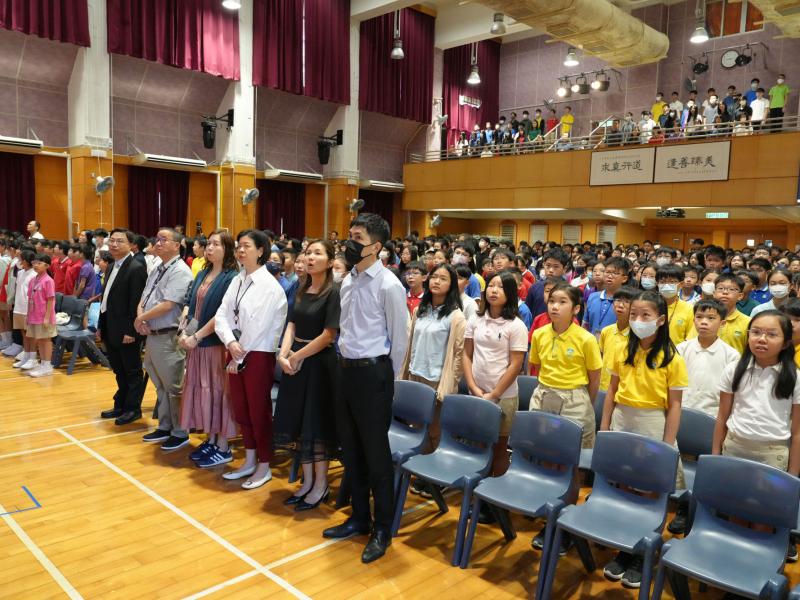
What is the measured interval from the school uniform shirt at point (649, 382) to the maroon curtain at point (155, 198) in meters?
13.4

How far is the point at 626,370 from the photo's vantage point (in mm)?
3213

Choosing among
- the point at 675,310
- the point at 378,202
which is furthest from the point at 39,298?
the point at 378,202

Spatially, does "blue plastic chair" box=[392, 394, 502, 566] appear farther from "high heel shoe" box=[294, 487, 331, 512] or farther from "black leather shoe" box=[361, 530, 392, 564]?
"high heel shoe" box=[294, 487, 331, 512]

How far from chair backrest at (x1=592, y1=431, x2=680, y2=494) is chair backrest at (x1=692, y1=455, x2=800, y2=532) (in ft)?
0.41

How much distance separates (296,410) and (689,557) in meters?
2.11

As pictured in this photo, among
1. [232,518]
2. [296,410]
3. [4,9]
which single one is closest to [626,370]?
[296,410]

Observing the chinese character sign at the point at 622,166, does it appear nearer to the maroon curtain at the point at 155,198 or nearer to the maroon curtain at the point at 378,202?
the maroon curtain at the point at 378,202

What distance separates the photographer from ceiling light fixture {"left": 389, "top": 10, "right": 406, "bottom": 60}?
50.7ft

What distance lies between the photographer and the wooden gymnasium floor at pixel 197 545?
2.83m

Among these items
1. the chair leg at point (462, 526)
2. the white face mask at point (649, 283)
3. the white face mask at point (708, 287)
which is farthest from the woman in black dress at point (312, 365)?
the white face mask at point (708, 287)

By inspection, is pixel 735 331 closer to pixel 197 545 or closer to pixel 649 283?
pixel 649 283

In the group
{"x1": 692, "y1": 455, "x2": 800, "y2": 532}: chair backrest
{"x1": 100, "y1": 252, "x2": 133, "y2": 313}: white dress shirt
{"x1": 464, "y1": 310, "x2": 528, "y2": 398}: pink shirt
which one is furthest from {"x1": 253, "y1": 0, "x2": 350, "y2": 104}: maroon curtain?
{"x1": 692, "y1": 455, "x2": 800, "y2": 532}: chair backrest

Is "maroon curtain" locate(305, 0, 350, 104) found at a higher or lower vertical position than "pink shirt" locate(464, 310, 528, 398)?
higher

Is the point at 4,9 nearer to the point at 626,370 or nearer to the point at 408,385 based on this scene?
the point at 408,385
